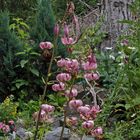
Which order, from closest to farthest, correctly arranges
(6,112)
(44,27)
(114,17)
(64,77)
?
(64,77) → (6,112) → (44,27) → (114,17)

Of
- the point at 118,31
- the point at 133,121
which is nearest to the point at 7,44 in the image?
the point at 118,31

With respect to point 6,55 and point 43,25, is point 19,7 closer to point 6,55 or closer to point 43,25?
point 43,25

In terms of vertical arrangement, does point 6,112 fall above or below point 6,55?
below

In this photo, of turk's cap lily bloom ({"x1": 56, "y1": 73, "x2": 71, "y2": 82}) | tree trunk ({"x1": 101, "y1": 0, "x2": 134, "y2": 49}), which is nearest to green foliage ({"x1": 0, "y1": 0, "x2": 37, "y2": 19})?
tree trunk ({"x1": 101, "y1": 0, "x2": 134, "y2": 49})

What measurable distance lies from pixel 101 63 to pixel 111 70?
0.95 ft

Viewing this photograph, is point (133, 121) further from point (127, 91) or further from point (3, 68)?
point (3, 68)

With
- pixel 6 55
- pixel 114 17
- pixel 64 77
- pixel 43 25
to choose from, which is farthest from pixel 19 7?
pixel 64 77

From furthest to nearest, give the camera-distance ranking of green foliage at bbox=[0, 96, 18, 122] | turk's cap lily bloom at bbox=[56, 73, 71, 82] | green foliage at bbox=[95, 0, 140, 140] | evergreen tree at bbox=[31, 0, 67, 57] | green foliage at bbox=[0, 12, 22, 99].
Result: evergreen tree at bbox=[31, 0, 67, 57] < green foliage at bbox=[0, 12, 22, 99] < green foliage at bbox=[0, 96, 18, 122] < green foliage at bbox=[95, 0, 140, 140] < turk's cap lily bloom at bbox=[56, 73, 71, 82]

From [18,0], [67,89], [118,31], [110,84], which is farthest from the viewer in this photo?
[18,0]

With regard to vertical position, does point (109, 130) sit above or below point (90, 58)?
below

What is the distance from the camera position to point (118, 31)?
23.4 ft

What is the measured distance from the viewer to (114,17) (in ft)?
23.5

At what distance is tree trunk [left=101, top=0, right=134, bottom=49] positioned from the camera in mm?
7070

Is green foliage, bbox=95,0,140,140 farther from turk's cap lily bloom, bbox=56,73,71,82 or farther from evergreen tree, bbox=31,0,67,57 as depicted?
evergreen tree, bbox=31,0,67,57
